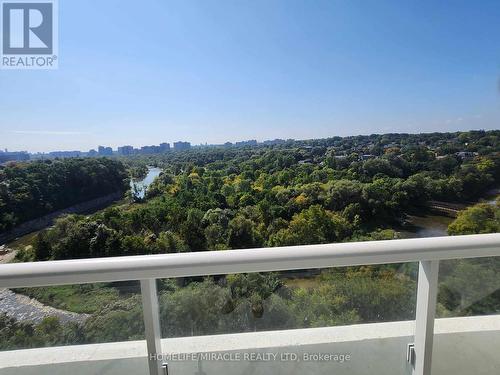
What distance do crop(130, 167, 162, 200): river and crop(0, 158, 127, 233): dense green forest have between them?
57 centimetres

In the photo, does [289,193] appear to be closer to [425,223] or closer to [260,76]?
[425,223]

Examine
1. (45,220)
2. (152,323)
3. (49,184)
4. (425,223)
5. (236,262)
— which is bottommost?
(425,223)

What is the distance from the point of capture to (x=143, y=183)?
29.8 feet

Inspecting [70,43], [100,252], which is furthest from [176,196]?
[70,43]

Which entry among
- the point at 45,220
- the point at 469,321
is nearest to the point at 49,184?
the point at 45,220

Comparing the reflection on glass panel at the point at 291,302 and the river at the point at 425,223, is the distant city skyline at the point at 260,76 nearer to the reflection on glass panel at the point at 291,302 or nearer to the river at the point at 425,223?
the river at the point at 425,223

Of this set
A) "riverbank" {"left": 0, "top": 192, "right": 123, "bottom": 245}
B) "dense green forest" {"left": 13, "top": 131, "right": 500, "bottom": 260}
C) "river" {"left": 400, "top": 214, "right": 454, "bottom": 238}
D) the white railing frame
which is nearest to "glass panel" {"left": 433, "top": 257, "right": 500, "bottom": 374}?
the white railing frame

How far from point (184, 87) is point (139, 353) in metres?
13.6

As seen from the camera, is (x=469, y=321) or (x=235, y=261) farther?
(x=469, y=321)

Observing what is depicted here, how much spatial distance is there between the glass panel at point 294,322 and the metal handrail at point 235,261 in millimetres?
87

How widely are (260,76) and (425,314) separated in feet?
48.5

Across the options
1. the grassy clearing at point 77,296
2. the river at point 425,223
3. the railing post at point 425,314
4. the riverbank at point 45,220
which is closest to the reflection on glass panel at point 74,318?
the grassy clearing at point 77,296

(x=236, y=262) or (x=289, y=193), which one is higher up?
(x=236, y=262)

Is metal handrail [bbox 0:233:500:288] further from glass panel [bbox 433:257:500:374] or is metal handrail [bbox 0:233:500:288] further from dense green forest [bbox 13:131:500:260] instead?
dense green forest [bbox 13:131:500:260]
